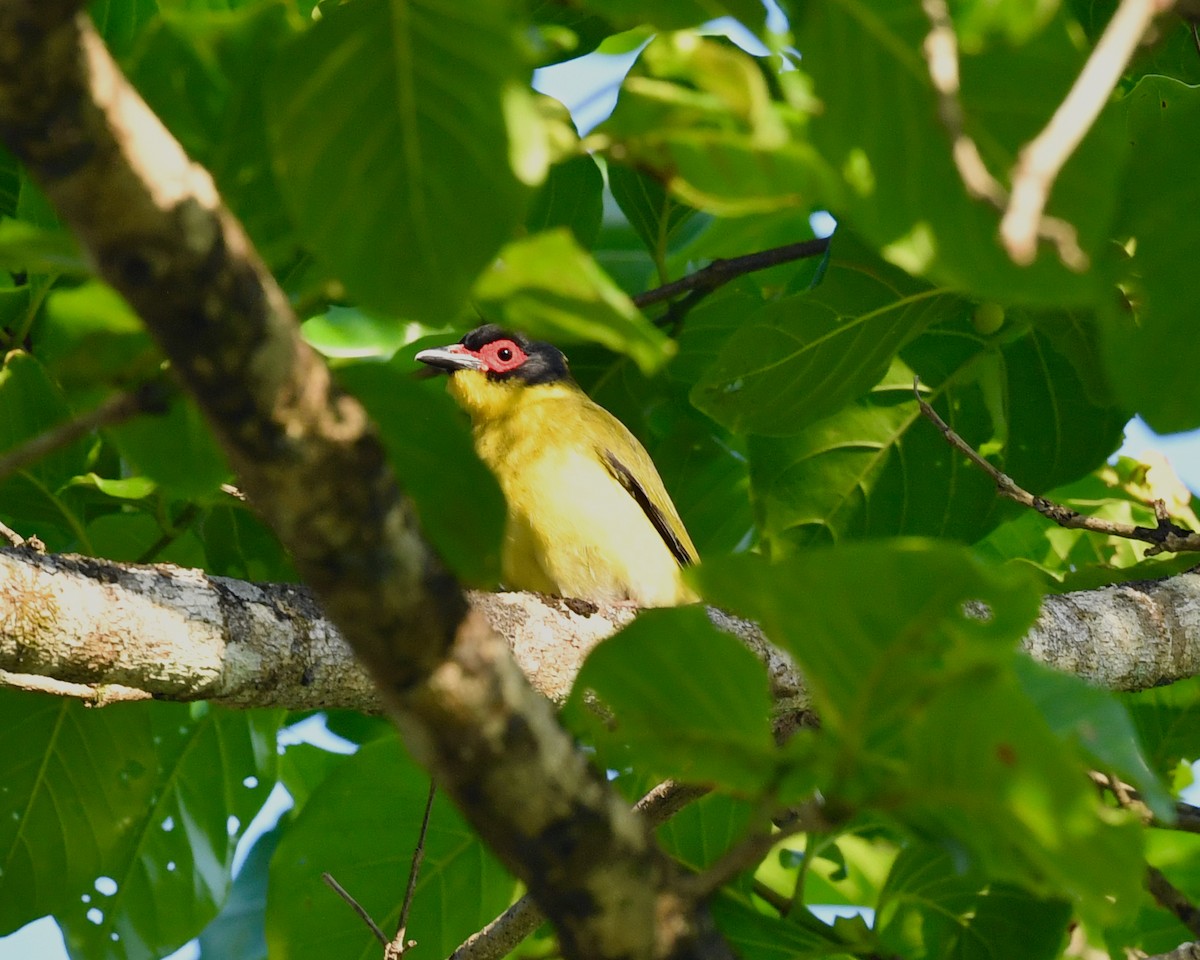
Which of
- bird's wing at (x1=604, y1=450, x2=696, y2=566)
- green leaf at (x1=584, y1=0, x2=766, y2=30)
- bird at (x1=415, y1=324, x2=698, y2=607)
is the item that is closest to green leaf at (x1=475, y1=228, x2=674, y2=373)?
green leaf at (x1=584, y1=0, x2=766, y2=30)

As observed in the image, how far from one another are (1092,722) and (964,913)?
2.75 metres

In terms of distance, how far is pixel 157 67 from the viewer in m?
1.28

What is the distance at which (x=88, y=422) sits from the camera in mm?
1019

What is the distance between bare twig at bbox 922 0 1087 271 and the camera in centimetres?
99

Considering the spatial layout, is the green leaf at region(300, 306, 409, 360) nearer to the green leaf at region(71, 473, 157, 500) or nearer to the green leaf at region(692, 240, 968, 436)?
the green leaf at region(71, 473, 157, 500)

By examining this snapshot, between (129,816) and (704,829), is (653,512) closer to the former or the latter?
(704,829)

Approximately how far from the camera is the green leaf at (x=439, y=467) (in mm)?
1160

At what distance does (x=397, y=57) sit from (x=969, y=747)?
0.69 m

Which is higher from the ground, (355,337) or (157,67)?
(157,67)

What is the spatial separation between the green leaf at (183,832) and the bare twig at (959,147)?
3.14m

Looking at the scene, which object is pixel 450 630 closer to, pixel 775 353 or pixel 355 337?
pixel 775 353

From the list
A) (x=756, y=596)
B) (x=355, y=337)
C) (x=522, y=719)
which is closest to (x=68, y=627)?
(x=355, y=337)

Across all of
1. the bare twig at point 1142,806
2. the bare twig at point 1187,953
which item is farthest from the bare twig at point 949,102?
the bare twig at point 1187,953

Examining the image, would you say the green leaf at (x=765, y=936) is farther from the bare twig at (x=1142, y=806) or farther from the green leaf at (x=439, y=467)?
the green leaf at (x=439, y=467)
